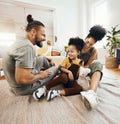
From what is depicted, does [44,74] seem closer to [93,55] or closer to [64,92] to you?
[64,92]

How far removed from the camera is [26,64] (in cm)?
89

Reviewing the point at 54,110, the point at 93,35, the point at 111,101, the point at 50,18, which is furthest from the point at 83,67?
the point at 50,18

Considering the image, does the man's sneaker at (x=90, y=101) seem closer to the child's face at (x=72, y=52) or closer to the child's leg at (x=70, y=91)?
the child's leg at (x=70, y=91)

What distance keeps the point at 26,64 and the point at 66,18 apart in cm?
351

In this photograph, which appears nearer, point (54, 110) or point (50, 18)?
point (54, 110)

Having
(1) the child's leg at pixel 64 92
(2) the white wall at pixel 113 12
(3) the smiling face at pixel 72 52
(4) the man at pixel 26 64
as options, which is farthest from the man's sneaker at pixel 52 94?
(2) the white wall at pixel 113 12

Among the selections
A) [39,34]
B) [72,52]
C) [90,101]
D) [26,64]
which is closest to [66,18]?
[72,52]

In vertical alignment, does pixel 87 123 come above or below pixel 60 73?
below

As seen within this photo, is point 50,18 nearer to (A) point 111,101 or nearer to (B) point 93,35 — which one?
(B) point 93,35

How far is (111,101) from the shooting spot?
97 centimetres

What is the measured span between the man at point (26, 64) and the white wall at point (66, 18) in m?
2.94

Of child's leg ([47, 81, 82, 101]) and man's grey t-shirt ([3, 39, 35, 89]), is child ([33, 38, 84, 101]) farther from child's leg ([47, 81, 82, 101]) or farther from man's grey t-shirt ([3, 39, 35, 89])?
man's grey t-shirt ([3, 39, 35, 89])

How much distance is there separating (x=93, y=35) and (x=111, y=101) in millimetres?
620

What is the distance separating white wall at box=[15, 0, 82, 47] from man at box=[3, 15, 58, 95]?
2944mm
